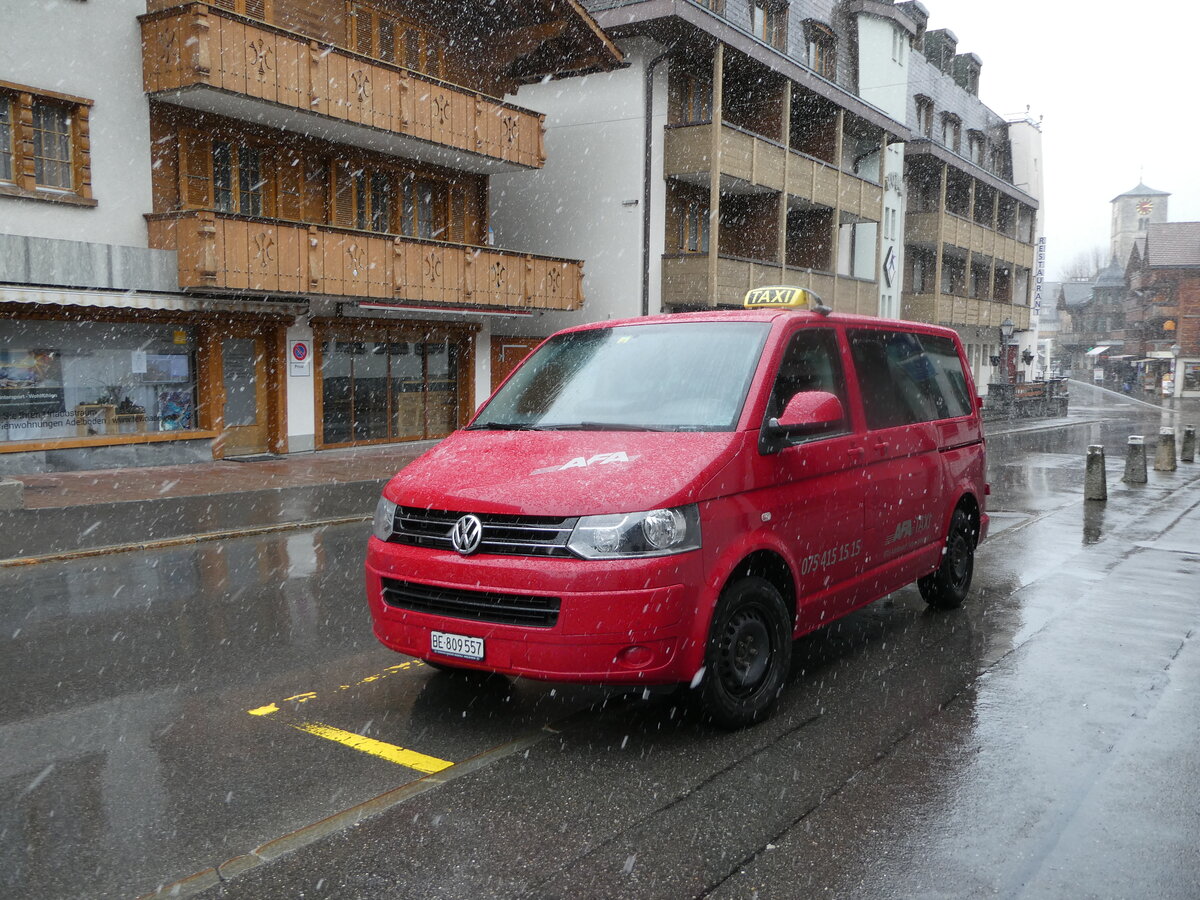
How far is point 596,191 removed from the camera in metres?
25.0

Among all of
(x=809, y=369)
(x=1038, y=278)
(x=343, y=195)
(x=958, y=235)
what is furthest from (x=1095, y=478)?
(x=1038, y=278)

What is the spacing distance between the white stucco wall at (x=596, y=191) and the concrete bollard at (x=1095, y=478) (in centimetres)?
1200

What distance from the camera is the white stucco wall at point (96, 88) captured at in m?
14.6

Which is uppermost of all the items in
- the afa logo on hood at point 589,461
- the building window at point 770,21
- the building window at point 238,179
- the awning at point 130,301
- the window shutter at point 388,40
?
the building window at point 770,21

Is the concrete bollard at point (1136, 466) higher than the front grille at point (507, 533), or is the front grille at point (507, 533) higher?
the front grille at point (507, 533)

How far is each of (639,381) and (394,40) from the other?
56.2 ft

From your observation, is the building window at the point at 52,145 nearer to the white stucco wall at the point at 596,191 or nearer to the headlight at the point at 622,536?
the white stucco wall at the point at 596,191

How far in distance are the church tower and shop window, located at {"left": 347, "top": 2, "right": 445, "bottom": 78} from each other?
141061mm

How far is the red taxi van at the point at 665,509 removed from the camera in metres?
4.35

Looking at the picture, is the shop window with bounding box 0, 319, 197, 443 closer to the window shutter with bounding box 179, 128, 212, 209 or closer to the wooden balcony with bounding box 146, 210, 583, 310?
the wooden balcony with bounding box 146, 210, 583, 310

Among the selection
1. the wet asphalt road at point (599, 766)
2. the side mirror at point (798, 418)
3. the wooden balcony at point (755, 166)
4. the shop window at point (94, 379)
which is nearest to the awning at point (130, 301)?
the shop window at point (94, 379)

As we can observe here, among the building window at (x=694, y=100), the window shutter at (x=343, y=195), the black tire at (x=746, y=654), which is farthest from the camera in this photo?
the building window at (x=694, y=100)

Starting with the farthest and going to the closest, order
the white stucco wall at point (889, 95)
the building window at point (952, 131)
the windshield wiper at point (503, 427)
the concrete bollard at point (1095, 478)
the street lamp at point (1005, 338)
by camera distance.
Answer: the street lamp at point (1005, 338) < the building window at point (952, 131) < the white stucco wall at point (889, 95) < the concrete bollard at point (1095, 478) < the windshield wiper at point (503, 427)

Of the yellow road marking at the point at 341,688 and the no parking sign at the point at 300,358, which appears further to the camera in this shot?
the no parking sign at the point at 300,358
